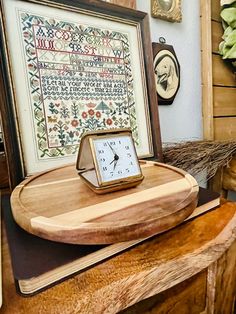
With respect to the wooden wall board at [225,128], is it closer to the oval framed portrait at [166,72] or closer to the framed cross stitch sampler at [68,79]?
the oval framed portrait at [166,72]

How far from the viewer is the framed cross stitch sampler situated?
508mm

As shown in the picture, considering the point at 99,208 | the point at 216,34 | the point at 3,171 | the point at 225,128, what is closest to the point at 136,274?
the point at 99,208

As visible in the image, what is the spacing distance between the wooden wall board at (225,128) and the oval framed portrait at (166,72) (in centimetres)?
23

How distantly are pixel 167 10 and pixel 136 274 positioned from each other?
2.85 ft

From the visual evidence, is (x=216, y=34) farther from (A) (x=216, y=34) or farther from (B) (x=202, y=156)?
(B) (x=202, y=156)

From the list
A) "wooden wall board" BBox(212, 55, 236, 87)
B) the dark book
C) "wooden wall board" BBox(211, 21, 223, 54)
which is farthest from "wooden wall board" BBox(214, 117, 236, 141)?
the dark book

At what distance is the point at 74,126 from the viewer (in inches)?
23.3

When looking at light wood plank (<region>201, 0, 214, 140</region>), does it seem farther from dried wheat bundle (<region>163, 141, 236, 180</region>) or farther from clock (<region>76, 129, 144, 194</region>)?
clock (<region>76, 129, 144, 194</region>)

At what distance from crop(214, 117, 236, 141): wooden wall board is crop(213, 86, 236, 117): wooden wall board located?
0.08 ft

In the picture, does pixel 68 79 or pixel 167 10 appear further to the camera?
pixel 167 10

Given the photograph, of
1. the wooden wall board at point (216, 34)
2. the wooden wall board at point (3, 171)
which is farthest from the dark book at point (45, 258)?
the wooden wall board at point (216, 34)

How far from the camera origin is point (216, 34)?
920 millimetres

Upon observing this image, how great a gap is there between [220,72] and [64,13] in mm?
659

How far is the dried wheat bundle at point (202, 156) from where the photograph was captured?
720 millimetres
